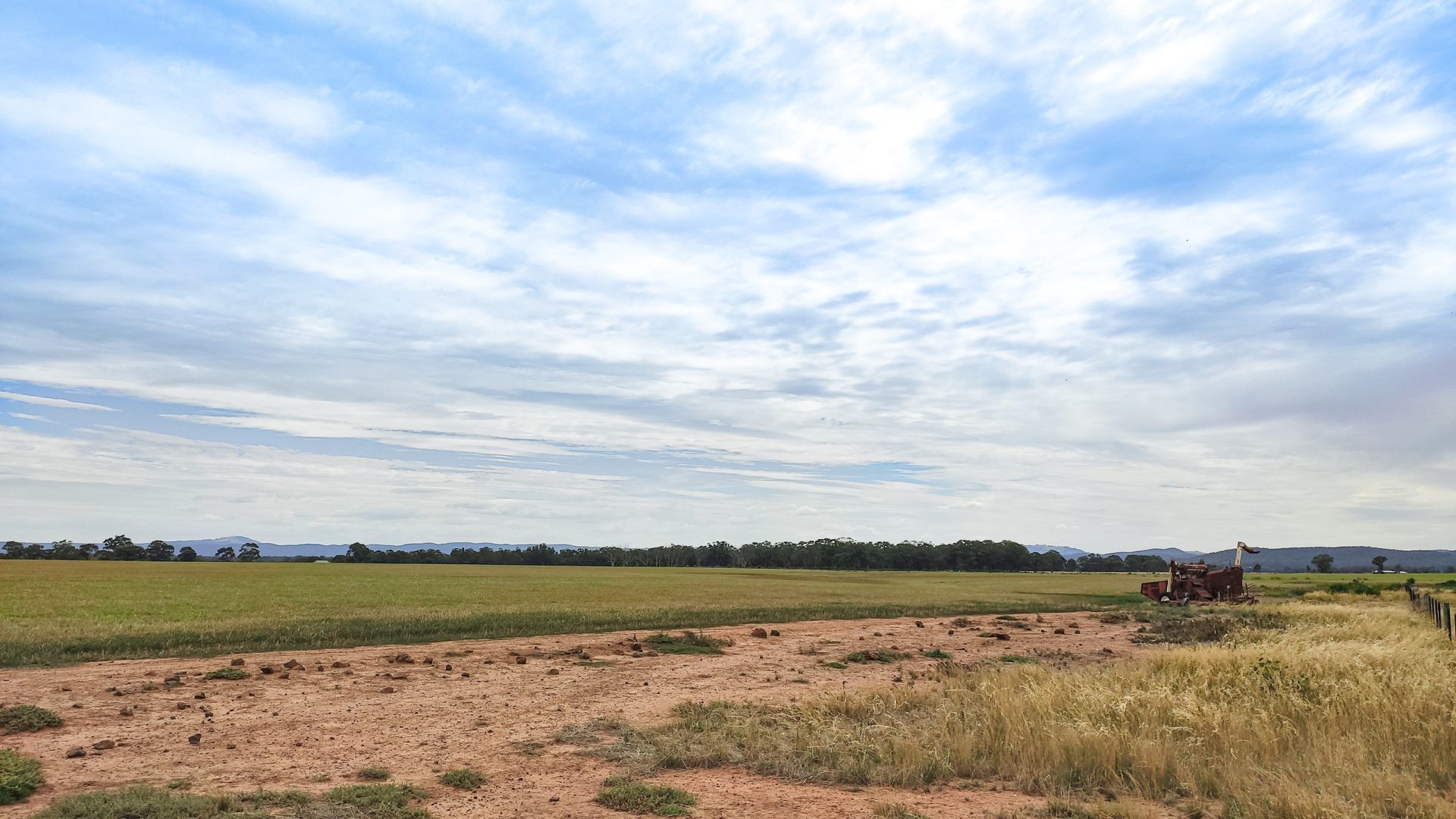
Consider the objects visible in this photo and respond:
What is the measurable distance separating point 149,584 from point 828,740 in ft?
157

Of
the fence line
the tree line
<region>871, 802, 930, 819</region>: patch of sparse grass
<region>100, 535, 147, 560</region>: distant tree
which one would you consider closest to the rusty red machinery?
the fence line

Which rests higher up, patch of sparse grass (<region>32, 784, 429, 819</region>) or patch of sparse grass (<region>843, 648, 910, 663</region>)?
patch of sparse grass (<region>32, 784, 429, 819</region>)

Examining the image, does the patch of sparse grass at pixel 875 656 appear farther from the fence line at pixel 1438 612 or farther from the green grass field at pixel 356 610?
the fence line at pixel 1438 612

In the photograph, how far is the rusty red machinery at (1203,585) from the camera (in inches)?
1833

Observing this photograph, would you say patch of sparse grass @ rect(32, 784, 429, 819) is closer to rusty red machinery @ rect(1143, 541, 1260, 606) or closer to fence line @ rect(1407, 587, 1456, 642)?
fence line @ rect(1407, 587, 1456, 642)

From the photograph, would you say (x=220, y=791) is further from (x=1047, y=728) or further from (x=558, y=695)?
(x=1047, y=728)

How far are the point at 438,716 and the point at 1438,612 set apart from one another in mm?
33516

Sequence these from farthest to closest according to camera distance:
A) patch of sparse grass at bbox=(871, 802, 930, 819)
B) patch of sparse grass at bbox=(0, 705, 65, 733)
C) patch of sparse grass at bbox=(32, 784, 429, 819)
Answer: patch of sparse grass at bbox=(0, 705, 65, 733), patch of sparse grass at bbox=(871, 802, 930, 819), patch of sparse grass at bbox=(32, 784, 429, 819)

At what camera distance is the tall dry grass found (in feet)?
29.0

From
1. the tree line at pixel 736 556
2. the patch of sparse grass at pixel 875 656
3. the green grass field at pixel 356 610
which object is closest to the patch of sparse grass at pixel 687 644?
the green grass field at pixel 356 610

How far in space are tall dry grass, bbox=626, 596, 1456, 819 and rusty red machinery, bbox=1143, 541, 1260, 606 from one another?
1380 inches

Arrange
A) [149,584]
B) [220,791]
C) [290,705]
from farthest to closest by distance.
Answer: [149,584] < [290,705] < [220,791]

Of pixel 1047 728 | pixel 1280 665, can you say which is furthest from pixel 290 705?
pixel 1280 665

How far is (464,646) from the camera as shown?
68.2ft
